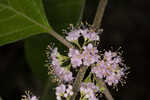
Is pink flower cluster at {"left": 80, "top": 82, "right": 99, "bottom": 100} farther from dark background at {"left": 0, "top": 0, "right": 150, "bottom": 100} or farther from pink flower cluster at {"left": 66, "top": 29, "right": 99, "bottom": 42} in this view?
dark background at {"left": 0, "top": 0, "right": 150, "bottom": 100}

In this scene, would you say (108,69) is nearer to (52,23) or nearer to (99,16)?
(99,16)

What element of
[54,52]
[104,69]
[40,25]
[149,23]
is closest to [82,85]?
[104,69]

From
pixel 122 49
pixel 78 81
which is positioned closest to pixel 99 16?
pixel 78 81

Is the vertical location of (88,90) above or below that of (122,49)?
below

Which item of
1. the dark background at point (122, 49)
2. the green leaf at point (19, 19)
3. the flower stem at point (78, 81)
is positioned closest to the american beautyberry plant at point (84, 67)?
the flower stem at point (78, 81)

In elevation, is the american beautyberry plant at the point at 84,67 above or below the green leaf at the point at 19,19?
below

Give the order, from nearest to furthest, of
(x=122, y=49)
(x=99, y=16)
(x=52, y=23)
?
1. (x=99, y=16)
2. (x=52, y=23)
3. (x=122, y=49)

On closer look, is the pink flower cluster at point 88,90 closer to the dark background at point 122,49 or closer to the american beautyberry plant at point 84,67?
the american beautyberry plant at point 84,67
